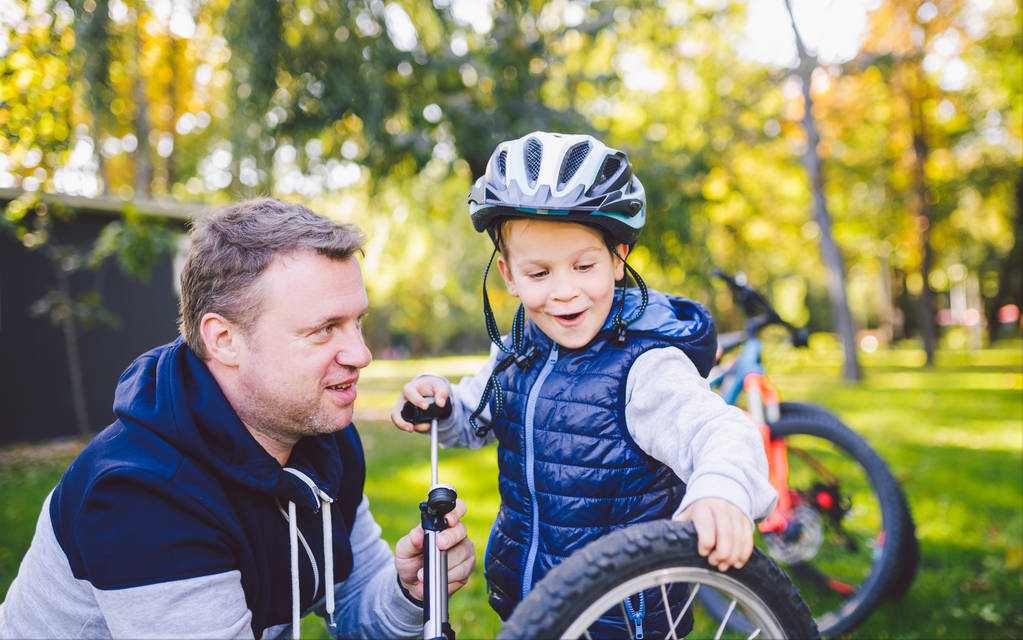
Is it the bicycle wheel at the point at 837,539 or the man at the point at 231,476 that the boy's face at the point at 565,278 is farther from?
the bicycle wheel at the point at 837,539

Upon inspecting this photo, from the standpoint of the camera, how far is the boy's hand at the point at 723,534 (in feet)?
4.20

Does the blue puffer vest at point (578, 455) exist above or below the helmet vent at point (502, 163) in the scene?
below

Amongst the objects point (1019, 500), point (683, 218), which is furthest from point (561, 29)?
point (1019, 500)

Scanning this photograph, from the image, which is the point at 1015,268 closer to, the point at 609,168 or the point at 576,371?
the point at 609,168

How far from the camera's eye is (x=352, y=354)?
1.86m

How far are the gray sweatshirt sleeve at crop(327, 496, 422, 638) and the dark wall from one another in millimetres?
9814

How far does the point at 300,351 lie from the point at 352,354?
14 centimetres

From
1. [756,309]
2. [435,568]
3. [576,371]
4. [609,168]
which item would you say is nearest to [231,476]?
[435,568]

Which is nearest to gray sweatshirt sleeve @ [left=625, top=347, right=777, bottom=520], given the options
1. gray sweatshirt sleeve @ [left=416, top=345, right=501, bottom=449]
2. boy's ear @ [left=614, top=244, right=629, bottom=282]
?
boy's ear @ [left=614, top=244, right=629, bottom=282]

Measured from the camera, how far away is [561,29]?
8.38 meters

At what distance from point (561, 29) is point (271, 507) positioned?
7926mm

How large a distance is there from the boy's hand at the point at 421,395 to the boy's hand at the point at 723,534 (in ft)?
3.23

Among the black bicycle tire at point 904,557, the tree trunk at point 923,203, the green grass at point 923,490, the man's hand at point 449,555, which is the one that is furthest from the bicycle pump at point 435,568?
the tree trunk at point 923,203

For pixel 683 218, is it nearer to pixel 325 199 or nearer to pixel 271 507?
pixel 325 199
